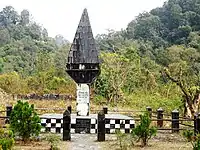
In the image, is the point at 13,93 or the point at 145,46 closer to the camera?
the point at 13,93

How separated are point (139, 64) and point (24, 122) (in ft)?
60.7

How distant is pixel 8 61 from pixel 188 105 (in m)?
29.4

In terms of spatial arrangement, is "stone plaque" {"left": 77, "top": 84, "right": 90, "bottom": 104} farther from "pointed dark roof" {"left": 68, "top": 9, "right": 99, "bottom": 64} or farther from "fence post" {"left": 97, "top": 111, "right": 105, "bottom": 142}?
"fence post" {"left": 97, "top": 111, "right": 105, "bottom": 142}

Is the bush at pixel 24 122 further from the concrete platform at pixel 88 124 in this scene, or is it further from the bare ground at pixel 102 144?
the concrete platform at pixel 88 124

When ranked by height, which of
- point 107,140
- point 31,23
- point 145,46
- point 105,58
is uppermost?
point 31,23

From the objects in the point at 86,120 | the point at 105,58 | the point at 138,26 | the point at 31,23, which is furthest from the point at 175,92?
the point at 31,23

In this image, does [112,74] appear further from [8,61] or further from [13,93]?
[8,61]

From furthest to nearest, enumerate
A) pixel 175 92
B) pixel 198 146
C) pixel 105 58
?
pixel 105 58 → pixel 175 92 → pixel 198 146

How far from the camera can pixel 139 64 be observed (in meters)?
27.2

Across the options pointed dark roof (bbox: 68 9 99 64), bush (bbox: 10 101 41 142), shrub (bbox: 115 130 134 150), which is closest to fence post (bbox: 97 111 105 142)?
shrub (bbox: 115 130 134 150)

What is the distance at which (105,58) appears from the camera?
25.3 metres

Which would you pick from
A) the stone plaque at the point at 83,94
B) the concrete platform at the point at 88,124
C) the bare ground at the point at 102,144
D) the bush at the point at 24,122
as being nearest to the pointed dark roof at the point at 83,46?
the stone plaque at the point at 83,94

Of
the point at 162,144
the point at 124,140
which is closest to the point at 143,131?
the point at 124,140

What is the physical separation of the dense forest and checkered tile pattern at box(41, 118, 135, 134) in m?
3.26
